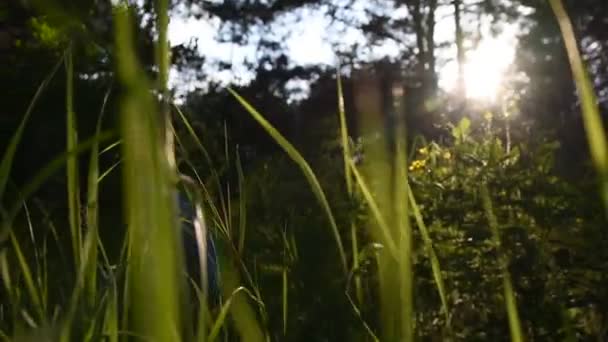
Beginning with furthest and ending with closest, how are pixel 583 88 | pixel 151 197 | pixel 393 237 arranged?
pixel 393 237, pixel 583 88, pixel 151 197

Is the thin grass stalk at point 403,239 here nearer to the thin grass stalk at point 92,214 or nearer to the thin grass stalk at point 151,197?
the thin grass stalk at point 92,214

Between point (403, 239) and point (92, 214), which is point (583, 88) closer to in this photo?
point (403, 239)

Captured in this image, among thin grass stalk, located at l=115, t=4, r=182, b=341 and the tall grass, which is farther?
the tall grass

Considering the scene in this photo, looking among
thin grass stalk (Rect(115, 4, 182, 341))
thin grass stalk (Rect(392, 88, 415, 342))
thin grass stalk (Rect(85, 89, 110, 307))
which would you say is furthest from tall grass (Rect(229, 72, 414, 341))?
thin grass stalk (Rect(115, 4, 182, 341))

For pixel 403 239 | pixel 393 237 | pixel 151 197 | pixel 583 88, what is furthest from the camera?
pixel 393 237

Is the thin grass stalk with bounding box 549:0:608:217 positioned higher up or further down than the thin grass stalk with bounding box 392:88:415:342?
higher up

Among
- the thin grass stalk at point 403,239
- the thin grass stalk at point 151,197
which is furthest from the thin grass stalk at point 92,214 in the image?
the thin grass stalk at point 151,197

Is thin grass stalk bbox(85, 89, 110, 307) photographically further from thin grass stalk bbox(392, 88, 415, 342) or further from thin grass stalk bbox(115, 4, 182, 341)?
thin grass stalk bbox(115, 4, 182, 341)

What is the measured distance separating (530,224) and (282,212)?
64 cm

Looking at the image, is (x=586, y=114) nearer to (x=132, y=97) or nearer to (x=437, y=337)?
(x=132, y=97)

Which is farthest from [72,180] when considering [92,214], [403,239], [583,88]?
[583,88]

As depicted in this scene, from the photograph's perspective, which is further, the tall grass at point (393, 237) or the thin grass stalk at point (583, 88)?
the tall grass at point (393, 237)

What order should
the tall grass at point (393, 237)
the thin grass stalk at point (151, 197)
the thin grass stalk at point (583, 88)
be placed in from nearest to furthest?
the thin grass stalk at point (151, 197)
the thin grass stalk at point (583, 88)
the tall grass at point (393, 237)

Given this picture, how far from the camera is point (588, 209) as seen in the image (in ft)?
6.23
